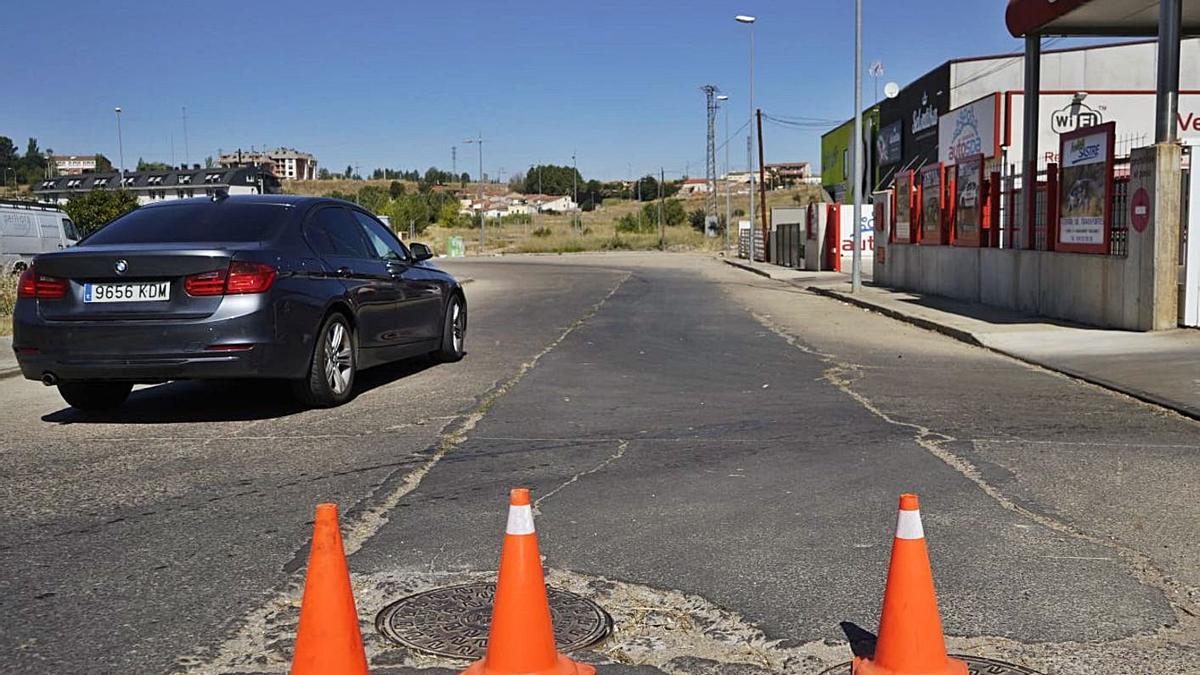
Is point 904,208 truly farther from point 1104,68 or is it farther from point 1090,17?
point 1104,68

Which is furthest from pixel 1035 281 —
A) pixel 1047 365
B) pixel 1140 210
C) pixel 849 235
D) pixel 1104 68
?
pixel 1104 68

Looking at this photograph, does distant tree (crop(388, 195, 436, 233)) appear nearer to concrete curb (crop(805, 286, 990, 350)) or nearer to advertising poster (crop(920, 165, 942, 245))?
concrete curb (crop(805, 286, 990, 350))

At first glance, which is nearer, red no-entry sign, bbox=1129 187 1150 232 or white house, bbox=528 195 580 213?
red no-entry sign, bbox=1129 187 1150 232

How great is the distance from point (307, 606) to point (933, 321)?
A: 13.9 meters

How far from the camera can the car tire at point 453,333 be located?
11034 mm

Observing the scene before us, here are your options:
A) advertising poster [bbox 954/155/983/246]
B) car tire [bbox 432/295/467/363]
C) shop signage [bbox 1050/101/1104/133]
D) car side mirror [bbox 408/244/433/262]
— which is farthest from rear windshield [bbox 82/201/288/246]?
shop signage [bbox 1050/101/1104/133]

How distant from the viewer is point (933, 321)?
15.8 metres

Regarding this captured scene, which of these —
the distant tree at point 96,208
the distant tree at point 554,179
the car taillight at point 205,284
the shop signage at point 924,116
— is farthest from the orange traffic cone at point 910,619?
the distant tree at point 554,179

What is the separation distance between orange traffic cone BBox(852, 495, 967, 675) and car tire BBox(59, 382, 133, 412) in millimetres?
6374

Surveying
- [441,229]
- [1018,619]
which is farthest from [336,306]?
[441,229]

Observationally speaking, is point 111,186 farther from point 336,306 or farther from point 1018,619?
point 1018,619

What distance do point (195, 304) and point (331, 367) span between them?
1252 millimetres

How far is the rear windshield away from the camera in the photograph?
7.95 m

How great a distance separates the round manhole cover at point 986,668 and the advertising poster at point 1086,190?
1208 centimetres
